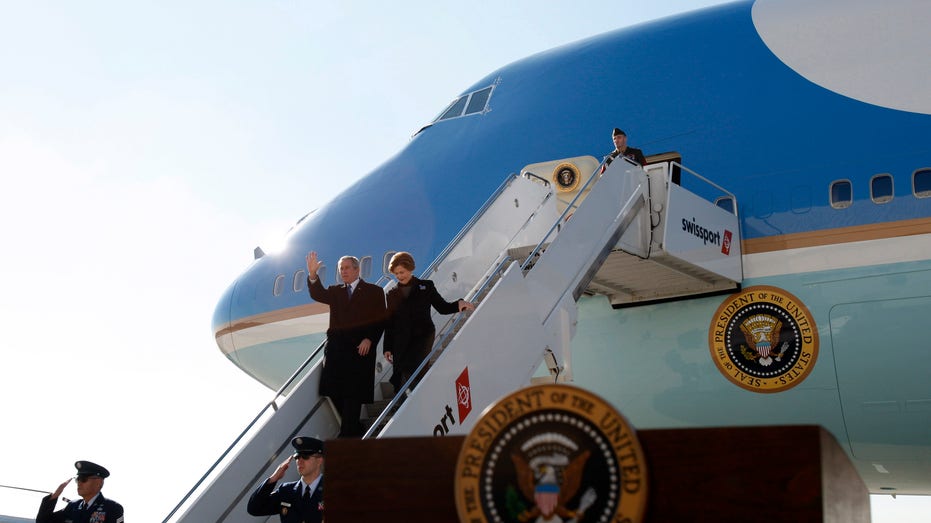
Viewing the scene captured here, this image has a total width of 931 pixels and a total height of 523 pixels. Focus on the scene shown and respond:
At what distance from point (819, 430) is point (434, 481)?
710mm

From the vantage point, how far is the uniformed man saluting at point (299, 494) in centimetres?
475

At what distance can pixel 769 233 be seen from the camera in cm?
812

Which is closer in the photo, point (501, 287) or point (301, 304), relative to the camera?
point (501, 287)

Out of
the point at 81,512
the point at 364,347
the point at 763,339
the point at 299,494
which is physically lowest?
the point at 81,512

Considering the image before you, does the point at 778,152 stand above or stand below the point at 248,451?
above

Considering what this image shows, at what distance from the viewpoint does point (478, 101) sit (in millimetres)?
10750

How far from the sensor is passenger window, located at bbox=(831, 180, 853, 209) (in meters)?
7.91

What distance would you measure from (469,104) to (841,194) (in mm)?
4461

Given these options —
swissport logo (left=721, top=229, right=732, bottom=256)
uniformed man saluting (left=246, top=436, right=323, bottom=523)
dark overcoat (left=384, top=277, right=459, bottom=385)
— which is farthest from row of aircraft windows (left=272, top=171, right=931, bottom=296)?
uniformed man saluting (left=246, top=436, right=323, bottom=523)

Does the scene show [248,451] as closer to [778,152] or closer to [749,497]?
[749,497]

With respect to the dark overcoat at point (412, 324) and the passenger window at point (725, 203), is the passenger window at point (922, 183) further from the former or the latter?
the dark overcoat at point (412, 324)

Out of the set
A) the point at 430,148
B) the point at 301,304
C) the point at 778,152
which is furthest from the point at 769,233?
the point at 301,304

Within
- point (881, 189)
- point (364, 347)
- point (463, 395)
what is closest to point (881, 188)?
point (881, 189)

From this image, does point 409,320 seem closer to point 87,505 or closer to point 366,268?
point 87,505
